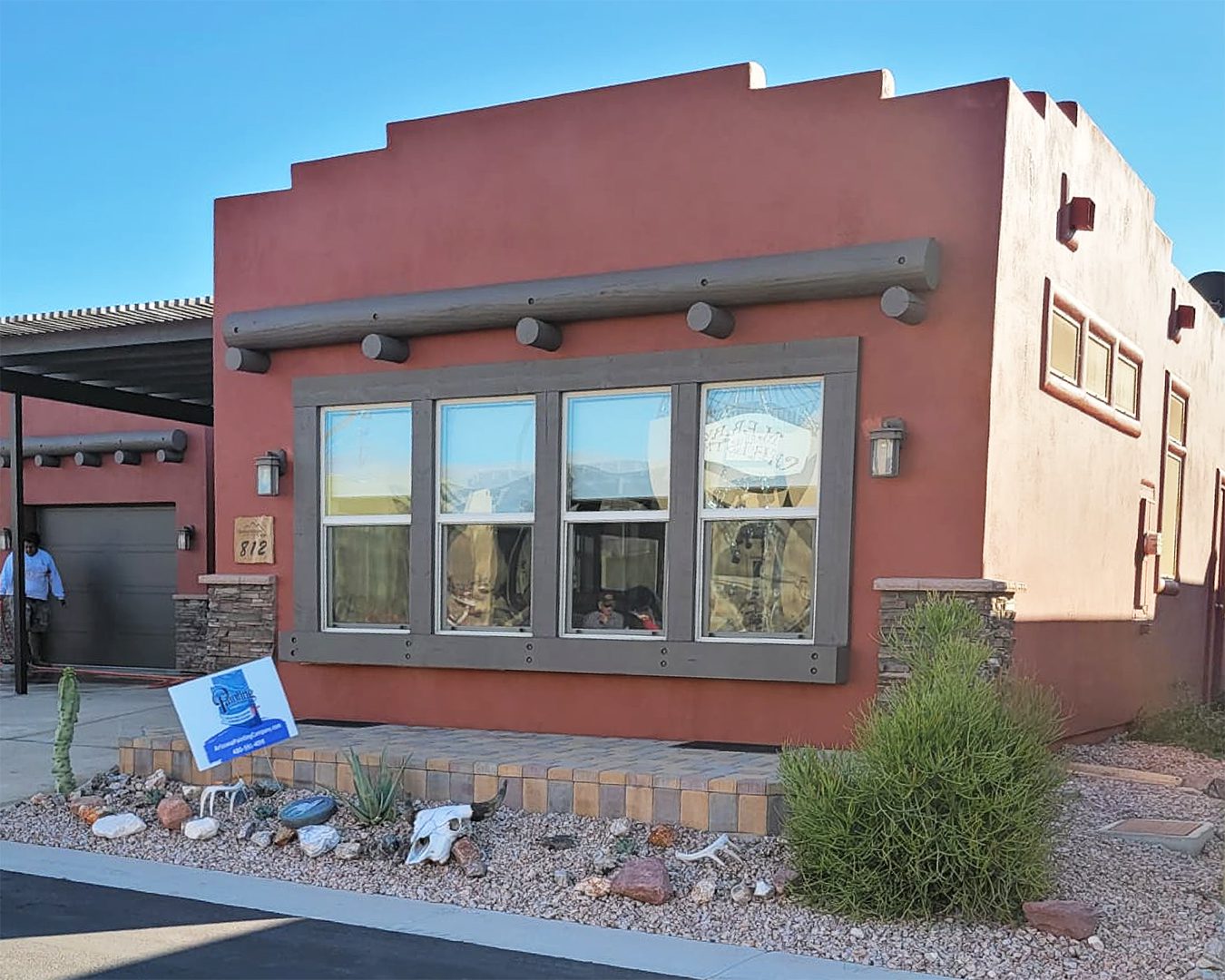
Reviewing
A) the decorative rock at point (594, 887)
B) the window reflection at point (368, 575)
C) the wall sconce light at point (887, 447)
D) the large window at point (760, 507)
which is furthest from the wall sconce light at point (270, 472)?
the decorative rock at point (594, 887)

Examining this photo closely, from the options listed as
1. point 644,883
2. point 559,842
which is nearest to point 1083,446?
point 559,842

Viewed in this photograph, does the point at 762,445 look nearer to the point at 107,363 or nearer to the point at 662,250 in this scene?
the point at 662,250

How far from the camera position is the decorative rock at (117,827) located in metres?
7.27

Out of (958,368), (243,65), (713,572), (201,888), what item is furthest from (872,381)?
(243,65)

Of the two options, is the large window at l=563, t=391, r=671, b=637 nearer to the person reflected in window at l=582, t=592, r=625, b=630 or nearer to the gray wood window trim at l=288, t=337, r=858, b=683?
the person reflected in window at l=582, t=592, r=625, b=630

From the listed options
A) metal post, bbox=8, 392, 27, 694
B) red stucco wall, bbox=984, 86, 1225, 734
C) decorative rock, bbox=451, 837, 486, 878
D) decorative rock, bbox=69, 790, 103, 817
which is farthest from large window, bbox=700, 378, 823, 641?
metal post, bbox=8, 392, 27, 694

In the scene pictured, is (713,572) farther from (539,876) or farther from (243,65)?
(243,65)

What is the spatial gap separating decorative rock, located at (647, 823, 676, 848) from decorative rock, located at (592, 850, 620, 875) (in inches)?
11.4

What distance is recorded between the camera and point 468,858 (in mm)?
6352

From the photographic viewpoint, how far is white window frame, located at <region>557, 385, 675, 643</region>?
28.0 ft

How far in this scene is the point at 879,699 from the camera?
768 centimetres

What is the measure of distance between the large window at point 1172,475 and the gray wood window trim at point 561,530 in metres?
5.78

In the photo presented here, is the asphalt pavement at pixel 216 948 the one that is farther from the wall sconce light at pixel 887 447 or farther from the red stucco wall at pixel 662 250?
the wall sconce light at pixel 887 447

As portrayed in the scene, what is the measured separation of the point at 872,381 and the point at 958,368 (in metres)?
0.55
